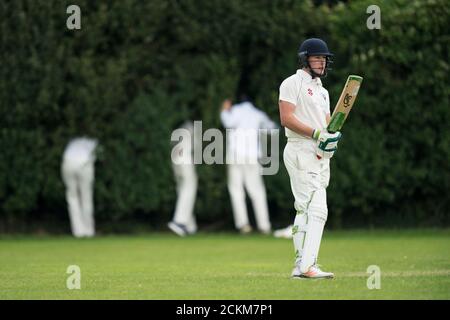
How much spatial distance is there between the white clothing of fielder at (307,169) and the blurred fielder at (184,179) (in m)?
8.74

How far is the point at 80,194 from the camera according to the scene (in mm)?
19922

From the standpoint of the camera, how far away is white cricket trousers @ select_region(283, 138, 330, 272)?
35.6 feet

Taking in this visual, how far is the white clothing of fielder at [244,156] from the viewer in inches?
776

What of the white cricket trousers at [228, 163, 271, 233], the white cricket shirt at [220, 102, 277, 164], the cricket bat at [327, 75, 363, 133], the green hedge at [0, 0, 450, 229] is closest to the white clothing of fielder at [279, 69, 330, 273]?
the cricket bat at [327, 75, 363, 133]

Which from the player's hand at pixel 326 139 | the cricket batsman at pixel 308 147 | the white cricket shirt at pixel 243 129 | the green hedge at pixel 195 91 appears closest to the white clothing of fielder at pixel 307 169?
the cricket batsman at pixel 308 147

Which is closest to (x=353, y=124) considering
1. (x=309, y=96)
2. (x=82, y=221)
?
(x=82, y=221)

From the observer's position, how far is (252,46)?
2025 cm

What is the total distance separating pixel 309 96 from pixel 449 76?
909 cm

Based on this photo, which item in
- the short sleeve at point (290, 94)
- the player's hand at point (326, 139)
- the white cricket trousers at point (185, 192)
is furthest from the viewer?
the white cricket trousers at point (185, 192)

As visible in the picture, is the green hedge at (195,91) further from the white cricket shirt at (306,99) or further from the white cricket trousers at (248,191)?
the white cricket shirt at (306,99)

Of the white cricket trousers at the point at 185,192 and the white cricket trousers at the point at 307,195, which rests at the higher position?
the white cricket trousers at the point at 307,195

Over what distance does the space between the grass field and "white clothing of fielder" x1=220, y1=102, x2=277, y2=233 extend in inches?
21.9

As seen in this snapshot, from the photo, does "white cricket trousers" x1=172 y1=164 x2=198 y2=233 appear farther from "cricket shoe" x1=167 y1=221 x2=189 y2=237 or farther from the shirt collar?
the shirt collar
